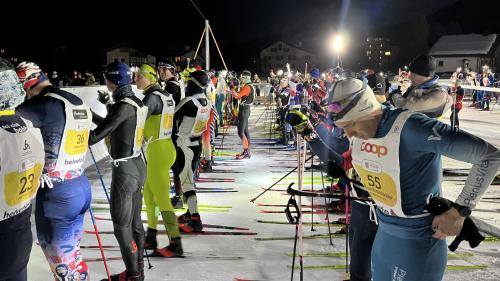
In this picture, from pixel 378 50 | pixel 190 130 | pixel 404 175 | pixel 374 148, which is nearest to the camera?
pixel 404 175

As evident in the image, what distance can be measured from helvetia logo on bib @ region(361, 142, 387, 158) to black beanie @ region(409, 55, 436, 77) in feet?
9.84

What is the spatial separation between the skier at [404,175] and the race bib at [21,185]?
1831 mm

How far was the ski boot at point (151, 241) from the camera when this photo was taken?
580 centimetres

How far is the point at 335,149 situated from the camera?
4.17 meters

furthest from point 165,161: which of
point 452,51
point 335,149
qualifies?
point 452,51

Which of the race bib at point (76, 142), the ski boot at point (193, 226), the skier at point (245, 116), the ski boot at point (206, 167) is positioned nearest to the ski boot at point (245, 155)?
the skier at point (245, 116)

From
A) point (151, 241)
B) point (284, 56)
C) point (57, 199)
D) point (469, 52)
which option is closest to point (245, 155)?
point (151, 241)

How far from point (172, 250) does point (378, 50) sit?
11358 cm

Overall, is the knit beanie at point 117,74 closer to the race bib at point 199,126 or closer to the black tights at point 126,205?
the black tights at point 126,205

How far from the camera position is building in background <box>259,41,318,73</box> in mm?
94250

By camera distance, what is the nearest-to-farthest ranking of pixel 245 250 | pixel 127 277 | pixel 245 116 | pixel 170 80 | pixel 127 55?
pixel 127 277
pixel 245 250
pixel 170 80
pixel 245 116
pixel 127 55

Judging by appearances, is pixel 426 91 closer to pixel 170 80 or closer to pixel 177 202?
pixel 170 80

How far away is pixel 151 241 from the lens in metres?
5.84

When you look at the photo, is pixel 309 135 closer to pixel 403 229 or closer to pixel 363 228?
pixel 363 228
